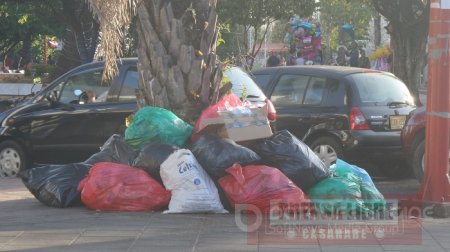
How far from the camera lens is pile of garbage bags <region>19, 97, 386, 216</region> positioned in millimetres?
7078

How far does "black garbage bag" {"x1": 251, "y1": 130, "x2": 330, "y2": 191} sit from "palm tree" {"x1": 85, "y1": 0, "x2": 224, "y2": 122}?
1.17 metres

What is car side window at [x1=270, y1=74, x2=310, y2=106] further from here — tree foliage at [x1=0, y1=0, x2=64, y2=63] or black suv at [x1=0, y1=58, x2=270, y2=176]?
tree foliage at [x1=0, y1=0, x2=64, y2=63]

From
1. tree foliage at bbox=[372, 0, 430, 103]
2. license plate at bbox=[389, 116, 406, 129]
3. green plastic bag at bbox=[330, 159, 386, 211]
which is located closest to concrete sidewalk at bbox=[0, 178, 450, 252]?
green plastic bag at bbox=[330, 159, 386, 211]

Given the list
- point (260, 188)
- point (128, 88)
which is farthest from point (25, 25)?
point (260, 188)

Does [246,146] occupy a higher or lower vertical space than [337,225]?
higher

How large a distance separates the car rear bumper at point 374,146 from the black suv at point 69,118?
3191 millimetres

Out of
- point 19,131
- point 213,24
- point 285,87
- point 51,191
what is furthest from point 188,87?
point 19,131

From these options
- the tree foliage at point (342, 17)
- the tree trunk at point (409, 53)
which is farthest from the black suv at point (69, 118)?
the tree foliage at point (342, 17)

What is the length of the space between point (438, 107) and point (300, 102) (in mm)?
3737

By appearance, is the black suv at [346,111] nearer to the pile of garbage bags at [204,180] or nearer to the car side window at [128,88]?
the car side window at [128,88]

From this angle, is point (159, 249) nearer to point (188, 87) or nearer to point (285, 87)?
point (188, 87)

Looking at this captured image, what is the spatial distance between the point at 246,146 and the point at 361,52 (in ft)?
74.7

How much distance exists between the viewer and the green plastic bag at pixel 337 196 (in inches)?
285

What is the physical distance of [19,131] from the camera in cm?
1166
